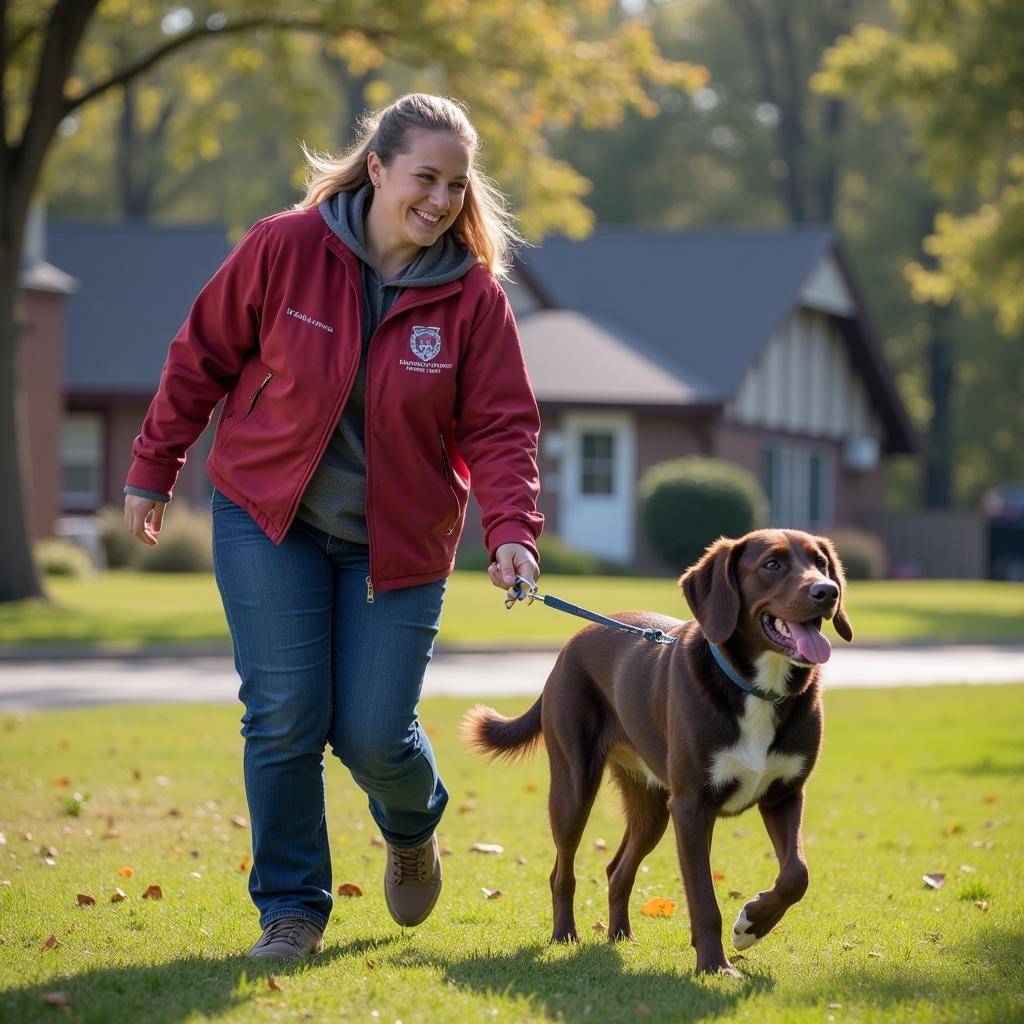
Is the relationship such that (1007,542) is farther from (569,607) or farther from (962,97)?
(569,607)

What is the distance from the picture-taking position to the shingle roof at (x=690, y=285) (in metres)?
33.4

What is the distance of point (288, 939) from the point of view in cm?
491

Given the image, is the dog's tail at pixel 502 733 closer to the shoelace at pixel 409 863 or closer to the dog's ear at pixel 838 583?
the shoelace at pixel 409 863

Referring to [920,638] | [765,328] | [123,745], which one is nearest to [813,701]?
[123,745]

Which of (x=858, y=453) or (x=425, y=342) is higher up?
(x=425, y=342)

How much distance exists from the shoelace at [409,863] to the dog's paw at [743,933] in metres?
1.03

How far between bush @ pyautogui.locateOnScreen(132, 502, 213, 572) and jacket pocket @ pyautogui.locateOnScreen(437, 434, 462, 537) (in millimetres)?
22477

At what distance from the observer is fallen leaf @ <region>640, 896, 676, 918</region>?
5.98m

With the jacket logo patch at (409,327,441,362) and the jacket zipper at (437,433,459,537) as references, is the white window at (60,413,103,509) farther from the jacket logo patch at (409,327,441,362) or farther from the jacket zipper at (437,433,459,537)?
the jacket logo patch at (409,327,441,362)

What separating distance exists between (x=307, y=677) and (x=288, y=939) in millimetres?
772

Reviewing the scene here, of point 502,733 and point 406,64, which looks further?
point 406,64

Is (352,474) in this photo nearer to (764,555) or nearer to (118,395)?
(764,555)

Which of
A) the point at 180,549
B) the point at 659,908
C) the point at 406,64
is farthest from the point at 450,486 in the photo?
the point at 180,549

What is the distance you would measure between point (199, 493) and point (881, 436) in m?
16.8
